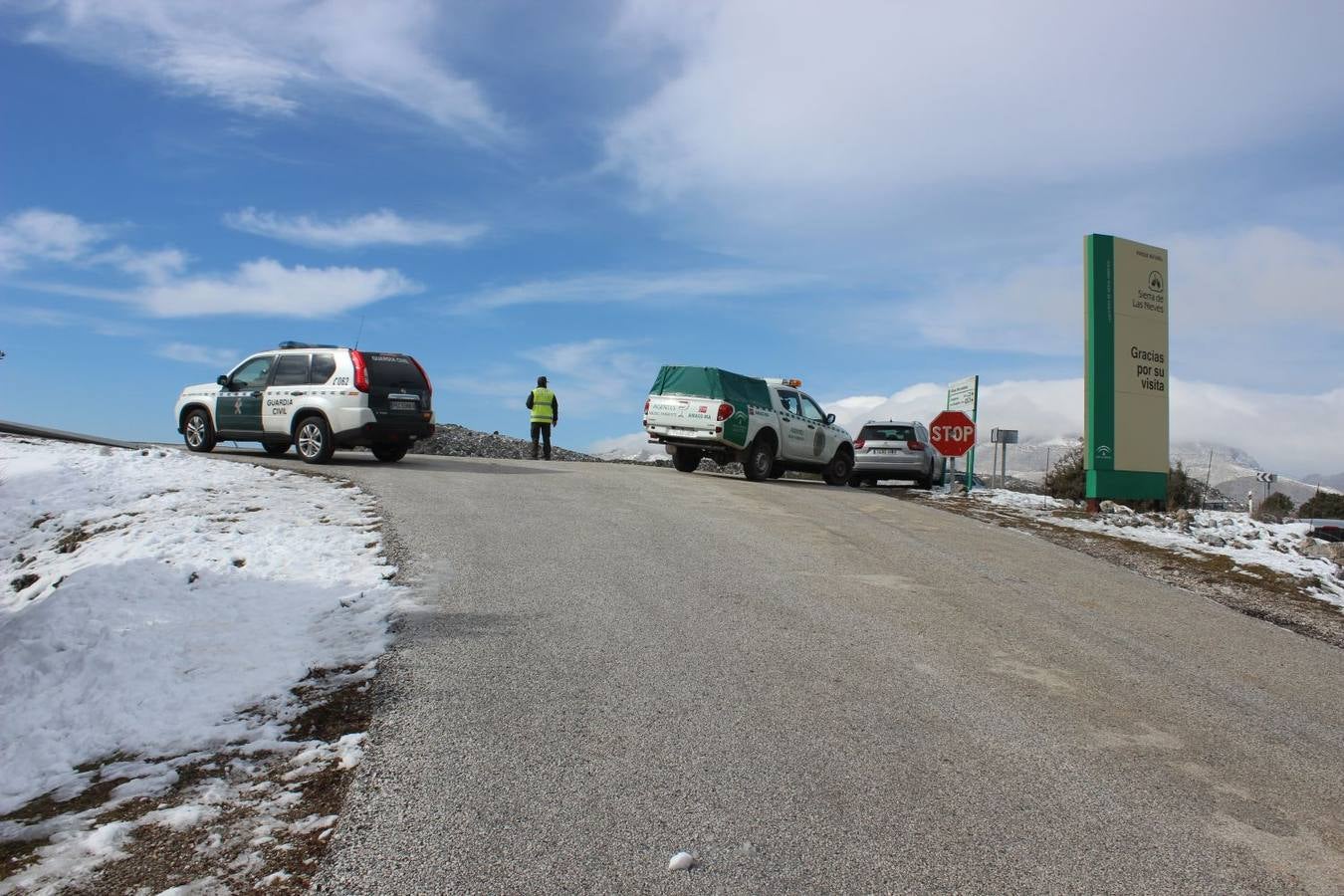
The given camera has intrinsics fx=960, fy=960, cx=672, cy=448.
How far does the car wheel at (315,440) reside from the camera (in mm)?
16688

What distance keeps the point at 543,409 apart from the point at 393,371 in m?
6.39

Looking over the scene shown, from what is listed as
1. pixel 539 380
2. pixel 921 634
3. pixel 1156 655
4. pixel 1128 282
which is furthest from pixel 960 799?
pixel 539 380

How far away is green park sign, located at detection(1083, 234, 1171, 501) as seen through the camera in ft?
56.5

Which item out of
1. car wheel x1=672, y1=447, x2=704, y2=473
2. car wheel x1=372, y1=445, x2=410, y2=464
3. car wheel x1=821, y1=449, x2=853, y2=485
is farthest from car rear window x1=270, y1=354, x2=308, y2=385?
car wheel x1=821, y1=449, x2=853, y2=485

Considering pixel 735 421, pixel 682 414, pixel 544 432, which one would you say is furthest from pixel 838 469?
pixel 544 432

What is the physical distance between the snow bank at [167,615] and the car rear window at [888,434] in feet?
49.2

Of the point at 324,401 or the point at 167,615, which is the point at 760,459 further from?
the point at 167,615

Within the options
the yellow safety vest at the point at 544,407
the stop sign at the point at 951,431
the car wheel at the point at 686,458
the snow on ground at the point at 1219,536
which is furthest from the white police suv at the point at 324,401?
the stop sign at the point at 951,431

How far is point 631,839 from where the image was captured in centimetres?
356

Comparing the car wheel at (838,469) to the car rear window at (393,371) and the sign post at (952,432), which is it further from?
the car rear window at (393,371)

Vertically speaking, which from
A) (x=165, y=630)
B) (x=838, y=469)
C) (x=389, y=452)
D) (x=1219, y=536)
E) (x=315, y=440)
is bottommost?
(x=165, y=630)

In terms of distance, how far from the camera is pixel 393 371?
55.8 feet

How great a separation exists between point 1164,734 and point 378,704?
13.4ft

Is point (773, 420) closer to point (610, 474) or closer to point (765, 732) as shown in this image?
point (610, 474)
